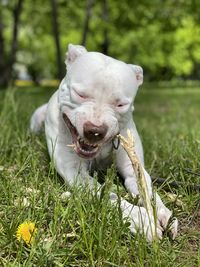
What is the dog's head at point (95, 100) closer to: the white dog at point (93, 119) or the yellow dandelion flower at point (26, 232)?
the white dog at point (93, 119)

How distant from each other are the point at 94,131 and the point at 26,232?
0.67 meters

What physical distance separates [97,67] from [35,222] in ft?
3.04

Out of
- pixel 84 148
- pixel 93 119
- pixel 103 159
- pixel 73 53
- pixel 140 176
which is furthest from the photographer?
pixel 103 159

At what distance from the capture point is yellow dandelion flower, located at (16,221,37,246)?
2104mm

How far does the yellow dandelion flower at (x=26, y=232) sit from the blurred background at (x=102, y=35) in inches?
530

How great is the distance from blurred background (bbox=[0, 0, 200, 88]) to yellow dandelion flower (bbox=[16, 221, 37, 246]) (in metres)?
13.5

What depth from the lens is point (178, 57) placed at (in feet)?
141

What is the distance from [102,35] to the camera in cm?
2522

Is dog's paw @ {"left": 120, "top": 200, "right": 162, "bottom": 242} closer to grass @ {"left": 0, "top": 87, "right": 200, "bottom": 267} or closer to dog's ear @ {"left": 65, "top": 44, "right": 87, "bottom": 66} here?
grass @ {"left": 0, "top": 87, "right": 200, "bottom": 267}

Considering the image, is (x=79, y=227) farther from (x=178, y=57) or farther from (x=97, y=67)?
(x=178, y=57)

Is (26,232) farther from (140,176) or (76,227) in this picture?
(140,176)

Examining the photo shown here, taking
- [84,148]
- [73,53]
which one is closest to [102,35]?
[73,53]

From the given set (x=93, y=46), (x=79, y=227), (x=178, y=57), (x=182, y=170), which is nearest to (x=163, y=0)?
(x=182, y=170)

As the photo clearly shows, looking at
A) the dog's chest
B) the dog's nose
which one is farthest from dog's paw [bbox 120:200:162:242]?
the dog's chest
